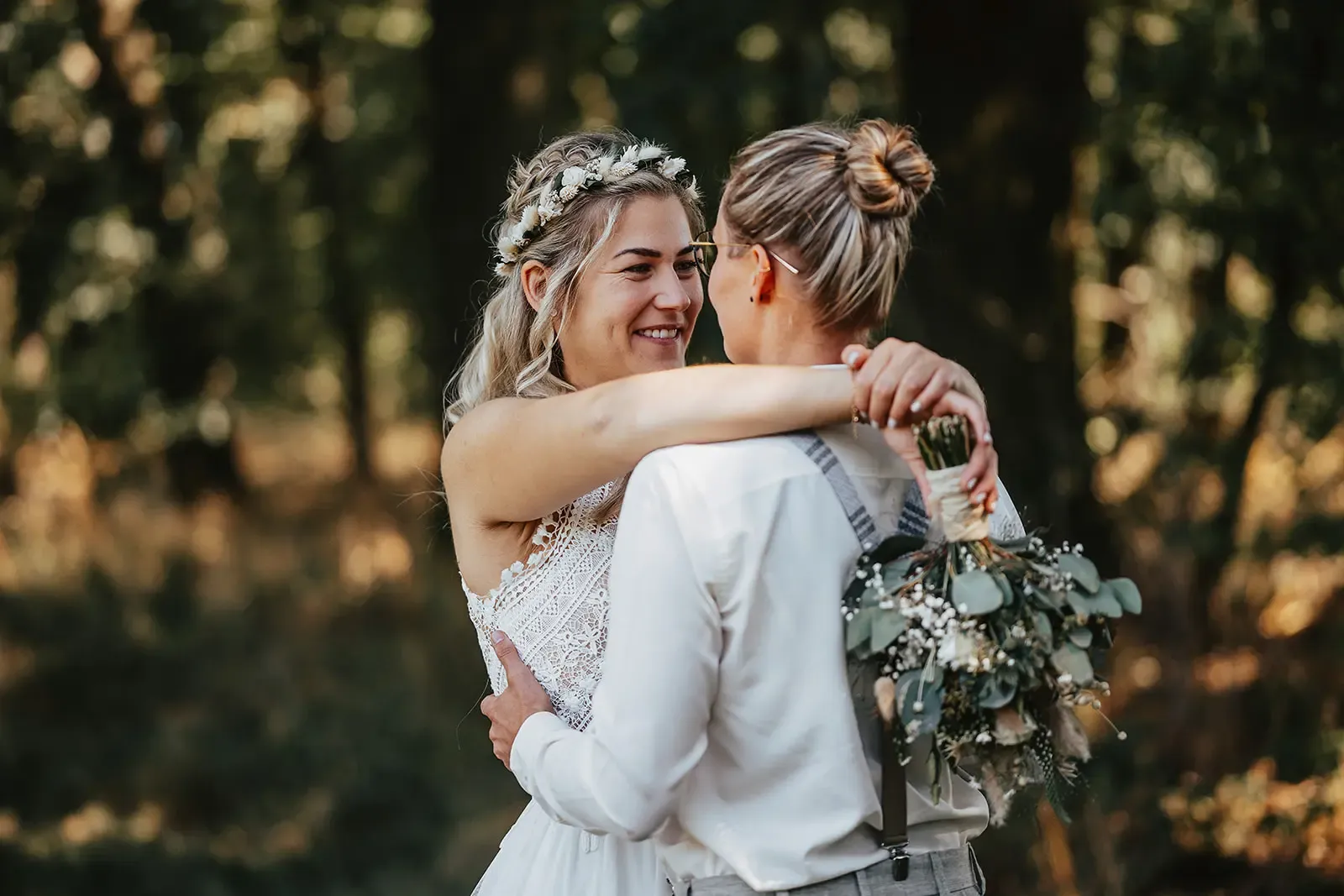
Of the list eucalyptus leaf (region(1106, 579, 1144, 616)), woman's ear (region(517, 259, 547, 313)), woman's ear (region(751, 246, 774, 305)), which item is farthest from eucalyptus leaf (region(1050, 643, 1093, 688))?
woman's ear (region(517, 259, 547, 313))

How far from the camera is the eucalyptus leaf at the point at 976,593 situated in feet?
6.37

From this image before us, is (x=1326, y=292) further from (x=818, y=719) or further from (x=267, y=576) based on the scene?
(x=267, y=576)

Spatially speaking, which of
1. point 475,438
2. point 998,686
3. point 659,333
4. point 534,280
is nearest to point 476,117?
point 534,280

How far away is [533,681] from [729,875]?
555 mm

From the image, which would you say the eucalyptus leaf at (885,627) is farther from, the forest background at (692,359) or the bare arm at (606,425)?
the forest background at (692,359)

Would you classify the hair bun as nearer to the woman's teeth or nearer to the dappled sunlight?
the woman's teeth

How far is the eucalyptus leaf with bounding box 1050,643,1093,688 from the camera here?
200cm

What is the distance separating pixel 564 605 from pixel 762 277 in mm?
797

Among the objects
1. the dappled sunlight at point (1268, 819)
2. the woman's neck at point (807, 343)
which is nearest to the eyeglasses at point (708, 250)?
the woman's neck at point (807, 343)

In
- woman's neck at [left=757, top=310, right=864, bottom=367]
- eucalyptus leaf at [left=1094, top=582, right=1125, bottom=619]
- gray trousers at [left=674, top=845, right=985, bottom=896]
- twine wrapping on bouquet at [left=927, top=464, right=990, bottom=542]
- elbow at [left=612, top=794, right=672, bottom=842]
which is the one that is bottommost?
gray trousers at [left=674, top=845, right=985, bottom=896]

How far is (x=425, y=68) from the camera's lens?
350 inches

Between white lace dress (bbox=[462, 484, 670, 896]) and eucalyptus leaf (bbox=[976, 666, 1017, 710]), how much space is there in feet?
2.80

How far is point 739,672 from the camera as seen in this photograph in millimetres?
2076

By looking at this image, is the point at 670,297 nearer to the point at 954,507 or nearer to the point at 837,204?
the point at 837,204
